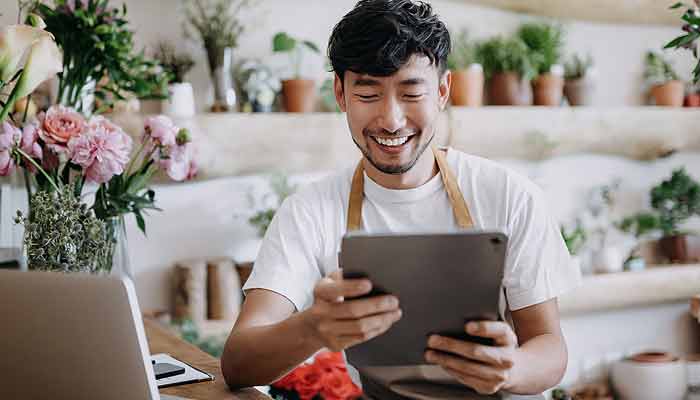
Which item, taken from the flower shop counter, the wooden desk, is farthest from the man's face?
the flower shop counter

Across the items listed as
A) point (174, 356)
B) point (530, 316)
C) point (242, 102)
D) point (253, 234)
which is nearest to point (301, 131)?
point (242, 102)

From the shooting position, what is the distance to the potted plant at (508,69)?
376 cm

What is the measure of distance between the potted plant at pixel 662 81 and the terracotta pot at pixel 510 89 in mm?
860

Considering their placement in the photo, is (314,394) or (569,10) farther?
(569,10)

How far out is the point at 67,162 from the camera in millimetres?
→ 1749

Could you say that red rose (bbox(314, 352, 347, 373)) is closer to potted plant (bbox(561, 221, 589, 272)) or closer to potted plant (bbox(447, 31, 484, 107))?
potted plant (bbox(447, 31, 484, 107))

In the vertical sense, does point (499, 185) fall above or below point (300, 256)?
above

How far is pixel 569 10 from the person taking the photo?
12.9 feet

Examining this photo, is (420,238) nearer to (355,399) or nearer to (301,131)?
(355,399)

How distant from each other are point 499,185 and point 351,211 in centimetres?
32

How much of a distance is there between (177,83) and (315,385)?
133 centimetres

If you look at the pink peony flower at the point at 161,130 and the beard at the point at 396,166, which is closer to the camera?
the beard at the point at 396,166

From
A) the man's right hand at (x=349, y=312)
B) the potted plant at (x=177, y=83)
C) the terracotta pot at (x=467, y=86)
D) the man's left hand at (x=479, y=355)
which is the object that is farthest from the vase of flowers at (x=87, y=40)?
the terracotta pot at (x=467, y=86)

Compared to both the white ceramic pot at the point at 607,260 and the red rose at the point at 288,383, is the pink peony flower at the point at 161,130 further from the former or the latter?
the white ceramic pot at the point at 607,260
